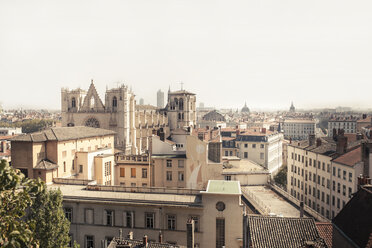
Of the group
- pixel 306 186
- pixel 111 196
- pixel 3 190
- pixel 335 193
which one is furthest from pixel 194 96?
pixel 3 190

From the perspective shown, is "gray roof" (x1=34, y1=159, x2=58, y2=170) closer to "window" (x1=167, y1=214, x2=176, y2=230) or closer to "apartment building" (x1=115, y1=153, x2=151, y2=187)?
"apartment building" (x1=115, y1=153, x2=151, y2=187)

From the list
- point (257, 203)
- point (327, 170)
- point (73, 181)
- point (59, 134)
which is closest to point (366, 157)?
point (257, 203)

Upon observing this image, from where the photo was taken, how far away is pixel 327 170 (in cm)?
4397

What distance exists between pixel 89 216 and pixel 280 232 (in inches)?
648

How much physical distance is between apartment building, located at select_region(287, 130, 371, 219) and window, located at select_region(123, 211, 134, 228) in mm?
21595

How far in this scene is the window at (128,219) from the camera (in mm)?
28422

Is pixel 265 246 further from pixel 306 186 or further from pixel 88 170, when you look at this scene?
pixel 306 186

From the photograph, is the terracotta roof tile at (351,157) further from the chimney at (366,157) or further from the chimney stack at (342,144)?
the chimney at (366,157)

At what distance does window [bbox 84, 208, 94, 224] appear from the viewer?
29.1m

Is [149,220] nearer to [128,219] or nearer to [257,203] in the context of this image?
[128,219]

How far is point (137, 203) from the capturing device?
92.2 ft

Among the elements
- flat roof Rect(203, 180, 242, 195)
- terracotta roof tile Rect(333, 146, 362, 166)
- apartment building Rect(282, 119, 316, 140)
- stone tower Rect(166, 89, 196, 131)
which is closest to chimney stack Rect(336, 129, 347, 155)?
terracotta roof tile Rect(333, 146, 362, 166)

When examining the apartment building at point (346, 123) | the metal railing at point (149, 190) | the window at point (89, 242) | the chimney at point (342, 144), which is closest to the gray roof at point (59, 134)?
the metal railing at point (149, 190)

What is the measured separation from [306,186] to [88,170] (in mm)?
30332
